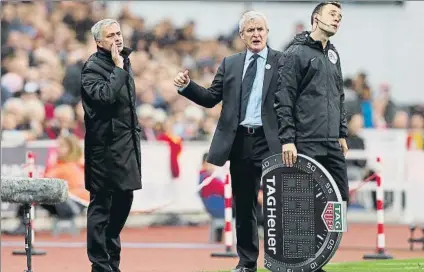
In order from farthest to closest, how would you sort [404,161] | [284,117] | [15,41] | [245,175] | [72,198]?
[15,41]
[404,161]
[72,198]
[245,175]
[284,117]

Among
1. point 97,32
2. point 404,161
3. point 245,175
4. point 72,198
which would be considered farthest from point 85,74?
point 404,161

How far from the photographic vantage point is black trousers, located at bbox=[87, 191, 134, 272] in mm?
12641

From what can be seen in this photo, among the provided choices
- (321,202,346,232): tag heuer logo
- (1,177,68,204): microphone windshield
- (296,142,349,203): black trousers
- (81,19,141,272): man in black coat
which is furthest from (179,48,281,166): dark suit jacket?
(1,177,68,204): microphone windshield

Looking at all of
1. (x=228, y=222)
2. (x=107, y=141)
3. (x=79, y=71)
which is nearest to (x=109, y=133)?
(x=107, y=141)

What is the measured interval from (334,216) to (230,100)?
59.9 inches

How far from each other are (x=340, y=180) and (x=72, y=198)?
844 centimetres

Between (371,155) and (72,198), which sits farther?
(371,155)

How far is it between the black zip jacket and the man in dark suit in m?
0.60

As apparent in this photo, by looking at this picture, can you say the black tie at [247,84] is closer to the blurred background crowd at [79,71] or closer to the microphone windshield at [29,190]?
the microphone windshield at [29,190]

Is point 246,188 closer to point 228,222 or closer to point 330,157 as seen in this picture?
point 330,157

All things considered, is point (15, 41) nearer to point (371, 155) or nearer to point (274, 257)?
point (371, 155)

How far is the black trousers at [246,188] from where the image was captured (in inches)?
505

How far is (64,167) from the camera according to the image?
20422 millimetres

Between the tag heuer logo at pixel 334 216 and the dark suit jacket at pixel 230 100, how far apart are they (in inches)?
30.4
